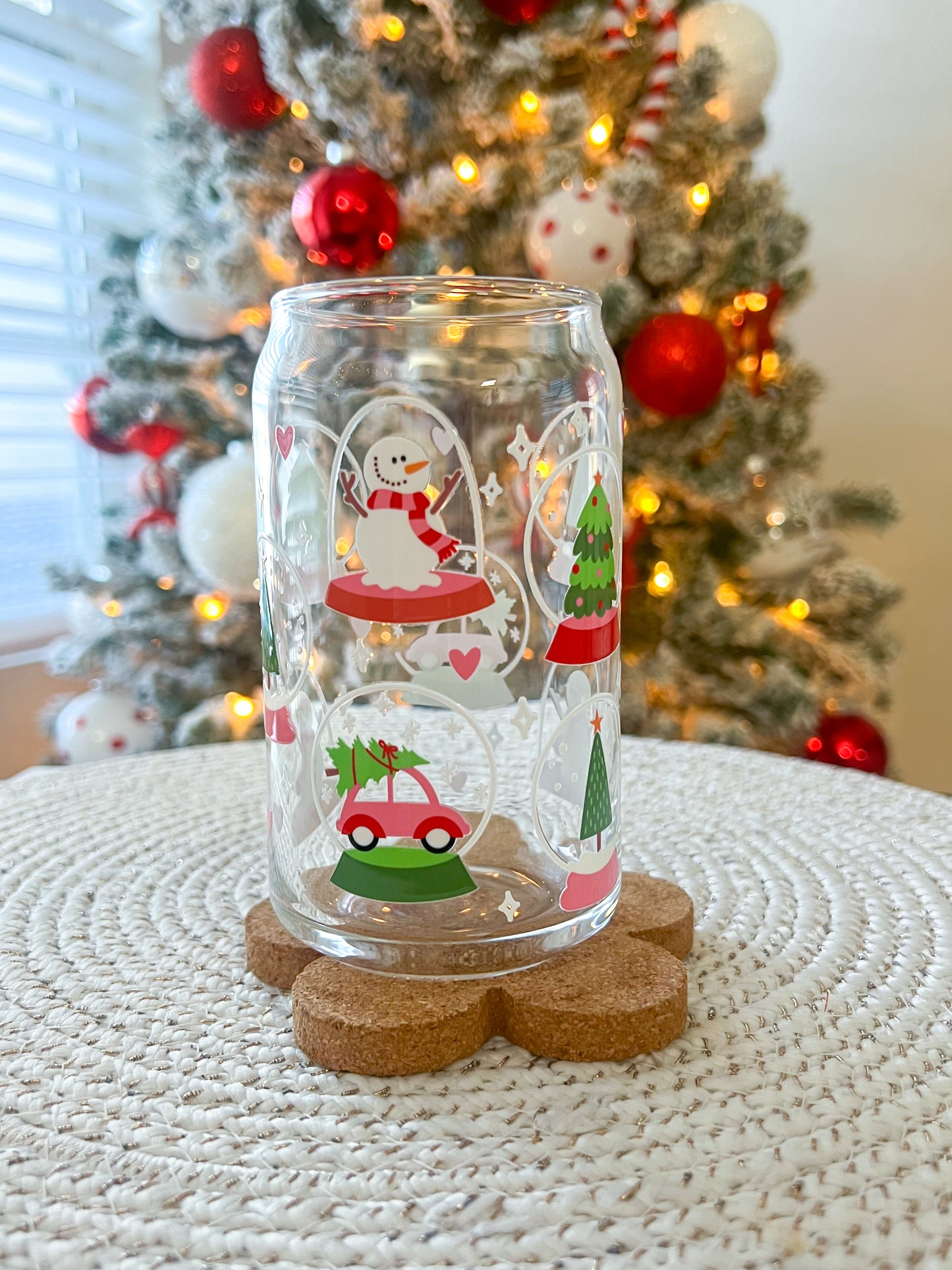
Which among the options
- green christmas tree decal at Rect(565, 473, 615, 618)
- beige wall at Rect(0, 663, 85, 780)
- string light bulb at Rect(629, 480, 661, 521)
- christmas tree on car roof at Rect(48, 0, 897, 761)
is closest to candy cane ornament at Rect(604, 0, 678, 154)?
christmas tree on car roof at Rect(48, 0, 897, 761)

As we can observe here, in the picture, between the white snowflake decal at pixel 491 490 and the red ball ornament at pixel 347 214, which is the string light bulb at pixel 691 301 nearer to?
the red ball ornament at pixel 347 214

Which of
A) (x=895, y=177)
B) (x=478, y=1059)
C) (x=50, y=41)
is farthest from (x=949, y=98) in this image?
(x=478, y=1059)

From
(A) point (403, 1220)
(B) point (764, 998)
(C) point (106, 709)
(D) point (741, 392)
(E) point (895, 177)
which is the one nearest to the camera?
(A) point (403, 1220)

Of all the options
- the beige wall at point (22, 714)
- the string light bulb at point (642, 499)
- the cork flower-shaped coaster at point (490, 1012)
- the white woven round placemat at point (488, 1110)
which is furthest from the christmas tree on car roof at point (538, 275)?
the cork flower-shaped coaster at point (490, 1012)

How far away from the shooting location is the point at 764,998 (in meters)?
0.43

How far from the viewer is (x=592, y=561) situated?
0.44 meters

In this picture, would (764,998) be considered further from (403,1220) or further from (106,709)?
(106,709)

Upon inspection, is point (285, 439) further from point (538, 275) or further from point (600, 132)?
point (600, 132)

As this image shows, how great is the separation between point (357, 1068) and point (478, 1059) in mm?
46

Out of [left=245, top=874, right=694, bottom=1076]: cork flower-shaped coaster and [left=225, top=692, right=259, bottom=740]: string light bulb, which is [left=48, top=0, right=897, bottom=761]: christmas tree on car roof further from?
[left=245, top=874, right=694, bottom=1076]: cork flower-shaped coaster

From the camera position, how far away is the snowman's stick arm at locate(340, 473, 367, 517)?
0.42 m

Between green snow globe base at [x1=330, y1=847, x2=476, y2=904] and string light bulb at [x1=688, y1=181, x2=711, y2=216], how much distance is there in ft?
3.62

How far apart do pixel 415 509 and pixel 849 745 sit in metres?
1.09

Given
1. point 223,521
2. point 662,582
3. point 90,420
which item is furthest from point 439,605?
point 90,420
